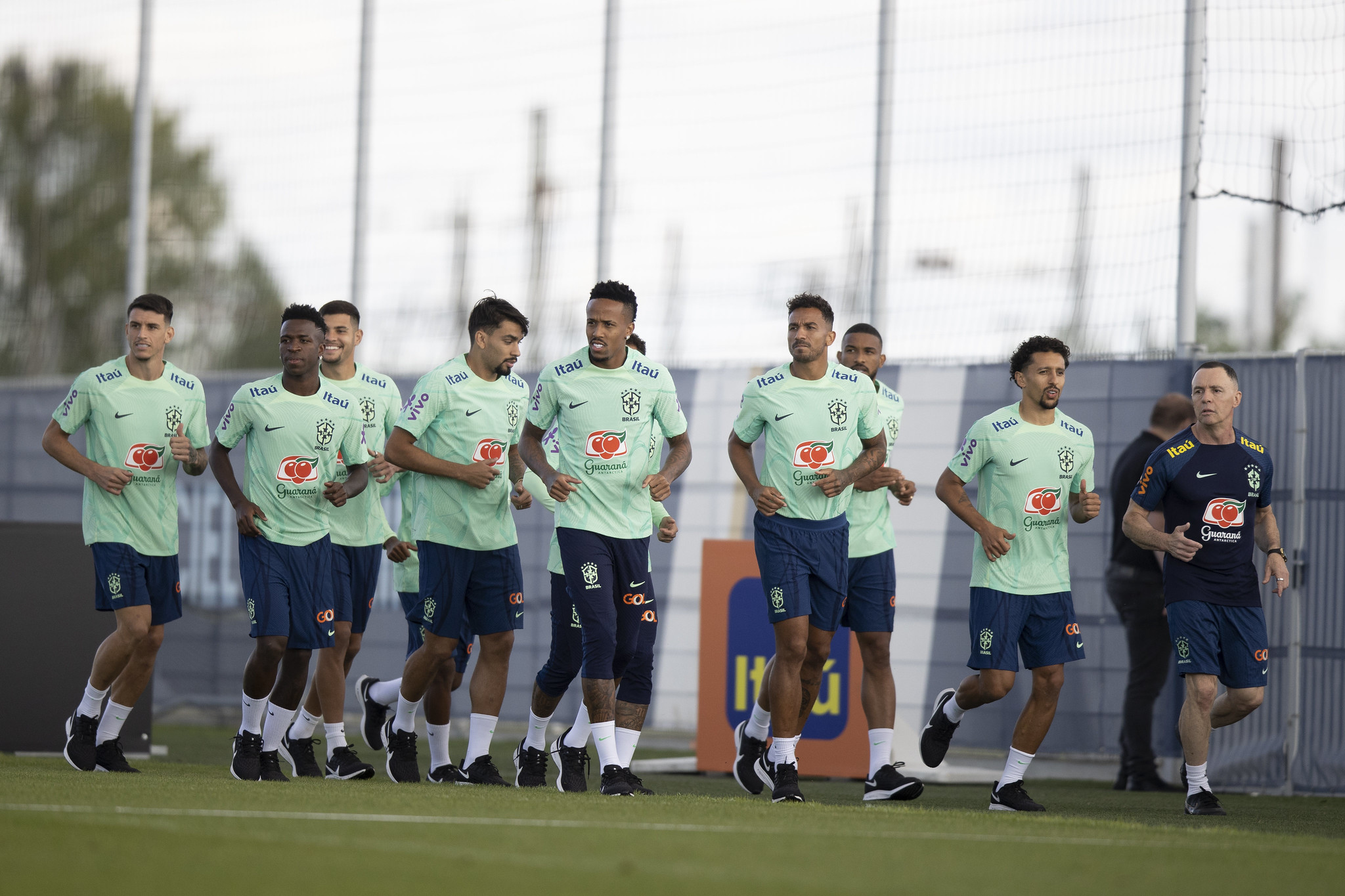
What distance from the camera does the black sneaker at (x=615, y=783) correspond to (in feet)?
23.6

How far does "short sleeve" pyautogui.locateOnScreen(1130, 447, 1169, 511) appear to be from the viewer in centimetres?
795

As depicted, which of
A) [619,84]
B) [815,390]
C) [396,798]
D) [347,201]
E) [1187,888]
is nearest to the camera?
[1187,888]

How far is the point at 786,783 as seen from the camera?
293 inches

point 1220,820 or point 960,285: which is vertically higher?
point 960,285

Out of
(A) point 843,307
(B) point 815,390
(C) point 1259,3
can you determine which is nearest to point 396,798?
(B) point 815,390

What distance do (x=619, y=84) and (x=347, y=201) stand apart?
9.73 feet

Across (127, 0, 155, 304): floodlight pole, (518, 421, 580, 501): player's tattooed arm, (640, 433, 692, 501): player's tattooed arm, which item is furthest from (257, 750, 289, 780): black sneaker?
(127, 0, 155, 304): floodlight pole

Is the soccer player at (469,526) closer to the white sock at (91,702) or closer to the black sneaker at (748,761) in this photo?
the black sneaker at (748,761)

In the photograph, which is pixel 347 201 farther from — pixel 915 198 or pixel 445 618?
pixel 445 618

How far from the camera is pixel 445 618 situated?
26.1 ft

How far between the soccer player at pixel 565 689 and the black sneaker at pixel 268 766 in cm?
121

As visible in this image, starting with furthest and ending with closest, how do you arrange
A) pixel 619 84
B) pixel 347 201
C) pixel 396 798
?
pixel 347 201 < pixel 619 84 < pixel 396 798

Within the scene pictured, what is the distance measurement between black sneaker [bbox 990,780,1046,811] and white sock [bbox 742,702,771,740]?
1.33 m

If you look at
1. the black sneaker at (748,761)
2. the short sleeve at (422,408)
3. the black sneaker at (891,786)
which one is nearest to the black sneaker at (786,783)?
the black sneaker at (891,786)
